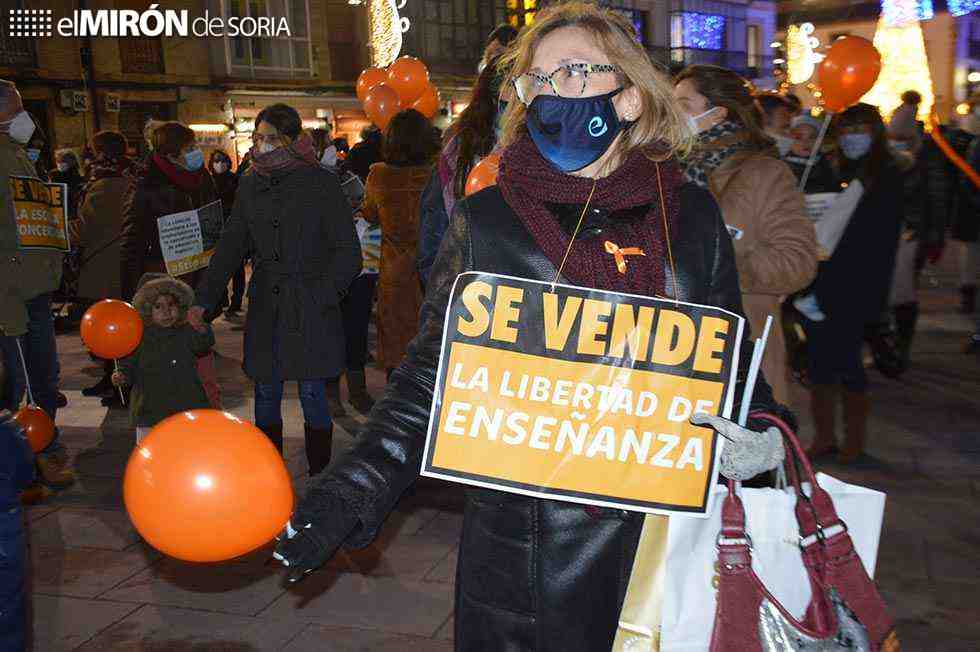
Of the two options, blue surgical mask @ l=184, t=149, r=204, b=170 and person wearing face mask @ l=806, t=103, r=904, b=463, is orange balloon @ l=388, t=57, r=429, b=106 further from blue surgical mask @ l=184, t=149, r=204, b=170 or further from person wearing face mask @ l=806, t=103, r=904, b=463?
person wearing face mask @ l=806, t=103, r=904, b=463

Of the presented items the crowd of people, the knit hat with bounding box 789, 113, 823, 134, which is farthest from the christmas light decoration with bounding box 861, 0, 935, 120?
the knit hat with bounding box 789, 113, 823, 134

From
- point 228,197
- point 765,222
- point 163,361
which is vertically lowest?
point 163,361

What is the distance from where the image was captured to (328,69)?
2966 centimetres

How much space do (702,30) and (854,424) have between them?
36.5m

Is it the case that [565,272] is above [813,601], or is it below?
above

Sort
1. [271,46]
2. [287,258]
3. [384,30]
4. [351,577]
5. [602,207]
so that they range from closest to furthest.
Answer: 1. [602,207]
2. [351,577]
3. [287,258]
4. [384,30]
5. [271,46]

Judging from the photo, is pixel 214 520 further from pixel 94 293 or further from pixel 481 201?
pixel 94 293

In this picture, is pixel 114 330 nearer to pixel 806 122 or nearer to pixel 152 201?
pixel 152 201

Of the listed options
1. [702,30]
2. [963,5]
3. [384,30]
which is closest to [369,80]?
[963,5]

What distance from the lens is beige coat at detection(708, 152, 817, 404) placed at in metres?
3.78

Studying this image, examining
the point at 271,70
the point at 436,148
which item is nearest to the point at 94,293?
the point at 436,148

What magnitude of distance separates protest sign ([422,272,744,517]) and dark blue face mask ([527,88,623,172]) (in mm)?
343

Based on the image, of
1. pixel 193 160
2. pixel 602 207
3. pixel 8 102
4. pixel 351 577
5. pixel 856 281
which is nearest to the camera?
pixel 602 207

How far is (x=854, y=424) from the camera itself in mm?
5715
